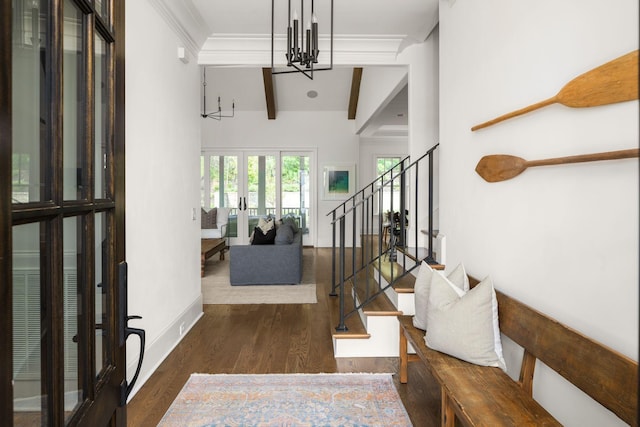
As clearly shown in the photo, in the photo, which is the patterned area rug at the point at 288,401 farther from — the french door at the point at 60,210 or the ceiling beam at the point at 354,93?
the ceiling beam at the point at 354,93

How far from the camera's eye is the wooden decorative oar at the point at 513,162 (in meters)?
1.32

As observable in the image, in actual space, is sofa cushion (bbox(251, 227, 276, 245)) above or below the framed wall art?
below

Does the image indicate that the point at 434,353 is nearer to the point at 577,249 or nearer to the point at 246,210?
the point at 577,249

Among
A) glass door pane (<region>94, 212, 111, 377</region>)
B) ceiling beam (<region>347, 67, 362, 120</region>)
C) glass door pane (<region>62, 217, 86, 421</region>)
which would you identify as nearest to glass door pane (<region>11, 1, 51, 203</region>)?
glass door pane (<region>62, 217, 86, 421</region>)

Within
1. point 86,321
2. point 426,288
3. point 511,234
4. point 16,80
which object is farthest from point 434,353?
point 16,80

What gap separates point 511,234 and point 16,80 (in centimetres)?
203

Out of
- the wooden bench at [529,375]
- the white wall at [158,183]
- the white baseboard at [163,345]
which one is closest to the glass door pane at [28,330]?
the wooden bench at [529,375]

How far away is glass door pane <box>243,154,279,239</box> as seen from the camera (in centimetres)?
920

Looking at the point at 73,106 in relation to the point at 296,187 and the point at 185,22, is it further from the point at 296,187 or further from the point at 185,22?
the point at 296,187

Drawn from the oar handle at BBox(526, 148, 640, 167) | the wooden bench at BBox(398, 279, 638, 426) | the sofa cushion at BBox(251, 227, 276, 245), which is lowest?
the wooden bench at BBox(398, 279, 638, 426)

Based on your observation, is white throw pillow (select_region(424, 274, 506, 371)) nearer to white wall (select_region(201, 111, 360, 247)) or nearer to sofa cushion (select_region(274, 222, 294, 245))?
sofa cushion (select_region(274, 222, 294, 245))

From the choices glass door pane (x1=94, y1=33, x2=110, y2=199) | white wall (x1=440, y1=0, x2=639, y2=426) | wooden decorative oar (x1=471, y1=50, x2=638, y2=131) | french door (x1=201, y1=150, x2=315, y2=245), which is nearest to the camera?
glass door pane (x1=94, y1=33, x2=110, y2=199)

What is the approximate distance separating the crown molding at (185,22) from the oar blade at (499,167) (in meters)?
2.44

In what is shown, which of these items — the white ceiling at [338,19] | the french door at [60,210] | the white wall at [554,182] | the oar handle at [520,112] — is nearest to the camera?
the french door at [60,210]
